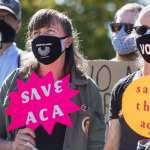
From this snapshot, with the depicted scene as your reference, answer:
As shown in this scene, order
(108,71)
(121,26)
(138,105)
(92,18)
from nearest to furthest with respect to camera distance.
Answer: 1. (138,105)
2. (108,71)
3. (121,26)
4. (92,18)

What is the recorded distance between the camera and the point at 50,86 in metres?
4.47

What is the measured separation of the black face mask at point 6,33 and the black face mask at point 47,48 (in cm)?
79

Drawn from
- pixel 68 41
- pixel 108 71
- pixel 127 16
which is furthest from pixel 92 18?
pixel 68 41

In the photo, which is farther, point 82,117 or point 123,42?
point 123,42

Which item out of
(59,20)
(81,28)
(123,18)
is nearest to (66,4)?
(81,28)

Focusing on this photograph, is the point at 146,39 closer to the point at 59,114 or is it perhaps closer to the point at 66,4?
the point at 59,114

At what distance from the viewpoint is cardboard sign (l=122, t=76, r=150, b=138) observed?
4.09 meters

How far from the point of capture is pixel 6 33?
5.42m

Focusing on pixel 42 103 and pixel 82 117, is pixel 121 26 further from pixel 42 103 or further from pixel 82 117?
pixel 42 103

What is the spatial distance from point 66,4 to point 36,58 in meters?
18.0

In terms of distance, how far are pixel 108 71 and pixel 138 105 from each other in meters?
1.82

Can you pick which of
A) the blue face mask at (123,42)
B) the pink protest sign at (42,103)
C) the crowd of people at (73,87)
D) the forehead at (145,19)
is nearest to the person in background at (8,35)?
the crowd of people at (73,87)

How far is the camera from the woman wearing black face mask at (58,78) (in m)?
4.52

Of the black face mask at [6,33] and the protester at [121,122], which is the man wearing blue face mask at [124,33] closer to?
the black face mask at [6,33]
